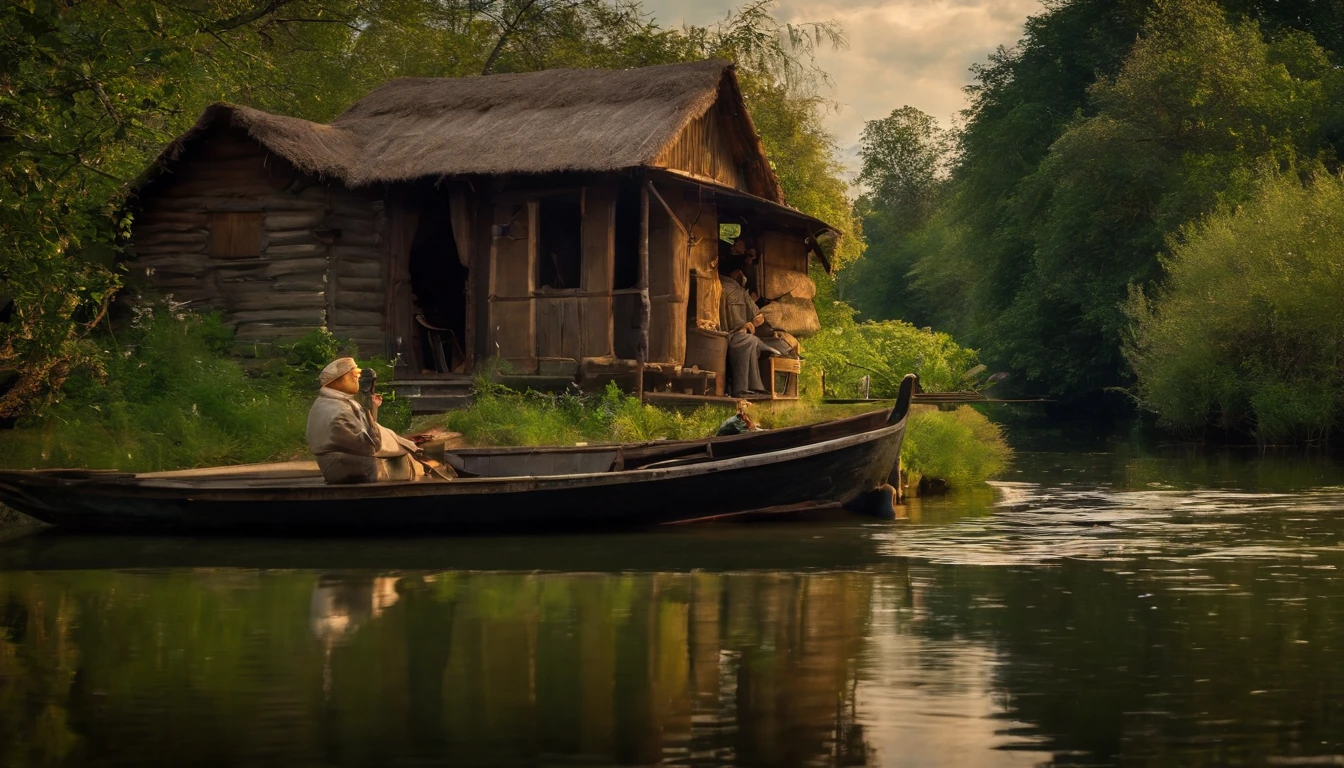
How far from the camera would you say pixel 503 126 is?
71.5 feet

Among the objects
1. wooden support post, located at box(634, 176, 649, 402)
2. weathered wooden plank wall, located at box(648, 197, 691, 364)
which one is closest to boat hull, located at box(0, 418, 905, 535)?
wooden support post, located at box(634, 176, 649, 402)

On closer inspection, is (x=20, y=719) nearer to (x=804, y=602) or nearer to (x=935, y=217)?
(x=804, y=602)

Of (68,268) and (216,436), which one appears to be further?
(216,436)

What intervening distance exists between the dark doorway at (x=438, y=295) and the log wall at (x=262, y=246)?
2.61 feet

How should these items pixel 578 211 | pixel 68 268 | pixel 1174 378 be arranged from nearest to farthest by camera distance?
1. pixel 68 268
2. pixel 578 211
3. pixel 1174 378

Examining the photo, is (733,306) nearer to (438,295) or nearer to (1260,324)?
(438,295)

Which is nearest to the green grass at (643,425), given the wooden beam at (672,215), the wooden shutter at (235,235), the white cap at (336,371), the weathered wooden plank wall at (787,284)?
the wooden beam at (672,215)

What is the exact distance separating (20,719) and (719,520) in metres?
9.75

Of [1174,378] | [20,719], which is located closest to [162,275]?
[20,719]

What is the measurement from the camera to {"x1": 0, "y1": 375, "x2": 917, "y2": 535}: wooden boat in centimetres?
1408

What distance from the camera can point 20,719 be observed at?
22.6 feet

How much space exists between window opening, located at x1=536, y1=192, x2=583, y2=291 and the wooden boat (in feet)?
22.8

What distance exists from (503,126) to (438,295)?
144 inches

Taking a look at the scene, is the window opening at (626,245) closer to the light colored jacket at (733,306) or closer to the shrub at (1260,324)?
the light colored jacket at (733,306)
